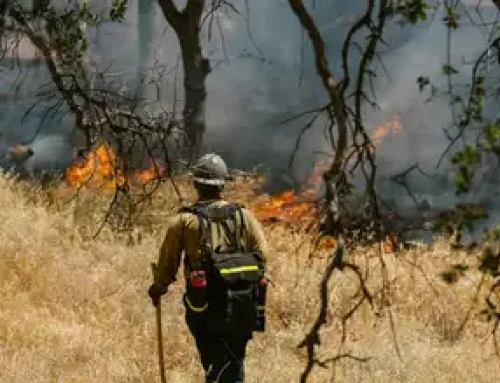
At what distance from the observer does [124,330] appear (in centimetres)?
791

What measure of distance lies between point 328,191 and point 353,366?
4.96m

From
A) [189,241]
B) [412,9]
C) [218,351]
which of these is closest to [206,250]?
[189,241]

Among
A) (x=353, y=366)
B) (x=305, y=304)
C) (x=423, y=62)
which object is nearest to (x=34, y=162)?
(x=423, y=62)

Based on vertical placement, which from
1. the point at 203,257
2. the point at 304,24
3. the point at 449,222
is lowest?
the point at 203,257

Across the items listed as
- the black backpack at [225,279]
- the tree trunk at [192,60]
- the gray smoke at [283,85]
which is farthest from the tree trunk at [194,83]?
the black backpack at [225,279]

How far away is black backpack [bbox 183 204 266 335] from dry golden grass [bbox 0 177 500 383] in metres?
0.36

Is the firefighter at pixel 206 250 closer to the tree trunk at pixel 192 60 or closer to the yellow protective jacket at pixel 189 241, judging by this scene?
the yellow protective jacket at pixel 189 241

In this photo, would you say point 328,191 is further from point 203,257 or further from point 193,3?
point 193,3

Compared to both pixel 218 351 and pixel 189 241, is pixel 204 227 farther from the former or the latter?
pixel 218 351

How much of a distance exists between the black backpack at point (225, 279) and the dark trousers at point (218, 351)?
0.12 m

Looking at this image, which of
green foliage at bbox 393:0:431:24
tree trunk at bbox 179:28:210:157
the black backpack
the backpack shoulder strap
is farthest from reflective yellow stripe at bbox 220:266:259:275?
tree trunk at bbox 179:28:210:157

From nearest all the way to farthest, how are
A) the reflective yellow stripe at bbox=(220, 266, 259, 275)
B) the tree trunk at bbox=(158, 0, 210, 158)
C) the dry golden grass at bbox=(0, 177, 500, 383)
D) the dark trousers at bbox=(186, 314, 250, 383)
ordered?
the reflective yellow stripe at bbox=(220, 266, 259, 275) < the dark trousers at bbox=(186, 314, 250, 383) < the dry golden grass at bbox=(0, 177, 500, 383) < the tree trunk at bbox=(158, 0, 210, 158)

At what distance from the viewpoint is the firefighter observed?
5.16 metres

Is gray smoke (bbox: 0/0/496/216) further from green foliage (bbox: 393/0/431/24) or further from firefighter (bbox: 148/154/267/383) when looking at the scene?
green foliage (bbox: 393/0/431/24)
